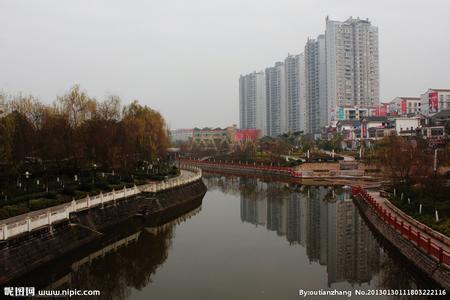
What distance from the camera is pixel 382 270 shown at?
15578 mm

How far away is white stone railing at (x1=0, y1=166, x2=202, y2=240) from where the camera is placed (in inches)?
554

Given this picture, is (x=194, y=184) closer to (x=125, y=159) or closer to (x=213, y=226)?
(x=125, y=159)

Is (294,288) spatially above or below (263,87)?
below

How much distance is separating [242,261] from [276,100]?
379 feet

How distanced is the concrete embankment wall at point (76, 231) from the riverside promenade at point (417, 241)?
13323mm

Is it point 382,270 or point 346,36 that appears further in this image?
point 346,36

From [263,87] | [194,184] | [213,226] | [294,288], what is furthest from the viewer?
[263,87]

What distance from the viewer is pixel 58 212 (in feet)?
55.0

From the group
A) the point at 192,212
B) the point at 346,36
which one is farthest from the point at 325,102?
the point at 192,212

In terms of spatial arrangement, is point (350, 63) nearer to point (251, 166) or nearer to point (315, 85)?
point (315, 85)

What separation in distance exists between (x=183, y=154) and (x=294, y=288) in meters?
76.7

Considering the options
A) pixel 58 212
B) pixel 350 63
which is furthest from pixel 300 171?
pixel 350 63

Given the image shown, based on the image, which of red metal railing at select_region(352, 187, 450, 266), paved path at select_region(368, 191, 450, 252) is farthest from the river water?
paved path at select_region(368, 191, 450, 252)

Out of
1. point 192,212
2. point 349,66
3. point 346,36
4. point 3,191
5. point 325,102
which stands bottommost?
point 192,212
